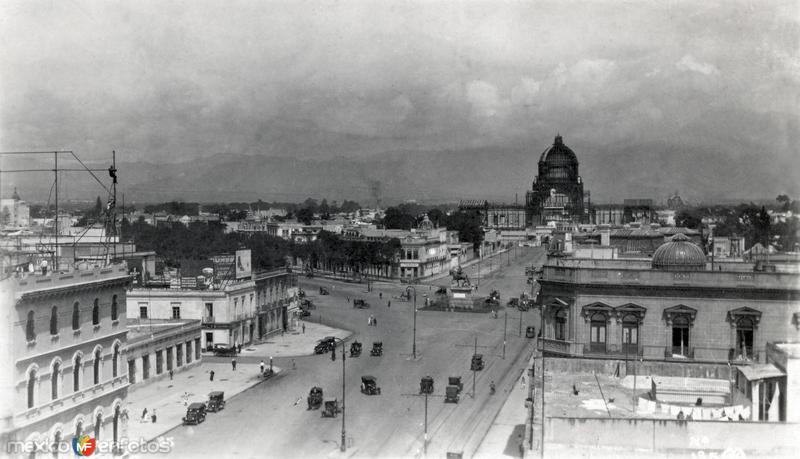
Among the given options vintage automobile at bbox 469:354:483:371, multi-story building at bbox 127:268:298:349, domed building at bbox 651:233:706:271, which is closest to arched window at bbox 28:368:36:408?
vintage automobile at bbox 469:354:483:371

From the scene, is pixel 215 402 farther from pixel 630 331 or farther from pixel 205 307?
pixel 630 331

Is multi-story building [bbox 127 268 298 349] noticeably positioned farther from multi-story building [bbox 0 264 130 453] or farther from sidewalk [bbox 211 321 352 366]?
multi-story building [bbox 0 264 130 453]

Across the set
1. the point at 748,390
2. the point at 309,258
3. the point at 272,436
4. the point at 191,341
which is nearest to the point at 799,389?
the point at 748,390

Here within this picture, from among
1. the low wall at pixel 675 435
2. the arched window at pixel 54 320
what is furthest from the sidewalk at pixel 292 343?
the low wall at pixel 675 435

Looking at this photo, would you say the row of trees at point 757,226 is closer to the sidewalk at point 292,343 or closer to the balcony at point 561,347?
the sidewalk at point 292,343

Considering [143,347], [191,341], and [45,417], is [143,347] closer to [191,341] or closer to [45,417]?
[191,341]

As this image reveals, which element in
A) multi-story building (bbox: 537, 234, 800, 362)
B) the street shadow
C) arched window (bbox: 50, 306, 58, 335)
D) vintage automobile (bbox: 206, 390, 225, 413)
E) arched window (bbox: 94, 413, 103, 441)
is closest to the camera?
arched window (bbox: 50, 306, 58, 335)

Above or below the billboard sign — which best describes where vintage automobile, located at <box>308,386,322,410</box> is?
below
